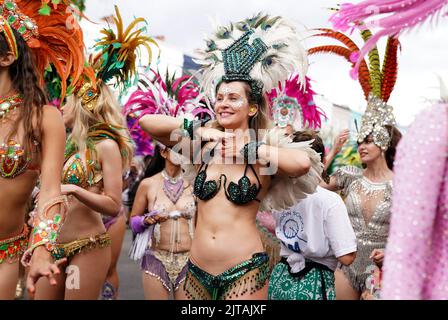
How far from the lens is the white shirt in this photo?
4004 millimetres

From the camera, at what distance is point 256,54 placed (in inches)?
151

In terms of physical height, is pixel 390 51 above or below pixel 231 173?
above

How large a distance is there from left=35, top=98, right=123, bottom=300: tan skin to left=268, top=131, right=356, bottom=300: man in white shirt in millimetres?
1320

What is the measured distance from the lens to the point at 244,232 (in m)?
3.51

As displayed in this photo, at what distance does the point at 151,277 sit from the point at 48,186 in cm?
259

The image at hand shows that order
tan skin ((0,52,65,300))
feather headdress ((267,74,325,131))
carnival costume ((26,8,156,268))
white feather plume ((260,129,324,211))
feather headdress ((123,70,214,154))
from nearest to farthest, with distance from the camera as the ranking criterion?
1. tan skin ((0,52,65,300))
2. white feather plume ((260,129,324,211))
3. carnival costume ((26,8,156,268))
4. feather headdress ((123,70,214,154))
5. feather headdress ((267,74,325,131))

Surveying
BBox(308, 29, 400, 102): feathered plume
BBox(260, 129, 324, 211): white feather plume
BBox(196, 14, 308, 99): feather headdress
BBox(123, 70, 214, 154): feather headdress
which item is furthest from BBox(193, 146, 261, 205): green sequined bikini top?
BBox(308, 29, 400, 102): feathered plume

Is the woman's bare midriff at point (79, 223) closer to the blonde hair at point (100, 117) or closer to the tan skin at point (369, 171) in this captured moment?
the blonde hair at point (100, 117)

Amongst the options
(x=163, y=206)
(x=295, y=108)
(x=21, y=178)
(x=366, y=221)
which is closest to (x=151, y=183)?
(x=163, y=206)

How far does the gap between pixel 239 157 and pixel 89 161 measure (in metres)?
1.49

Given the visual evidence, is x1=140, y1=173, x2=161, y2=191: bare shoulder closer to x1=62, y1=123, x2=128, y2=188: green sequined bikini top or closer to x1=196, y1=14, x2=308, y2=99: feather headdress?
x1=62, y1=123, x2=128, y2=188: green sequined bikini top
